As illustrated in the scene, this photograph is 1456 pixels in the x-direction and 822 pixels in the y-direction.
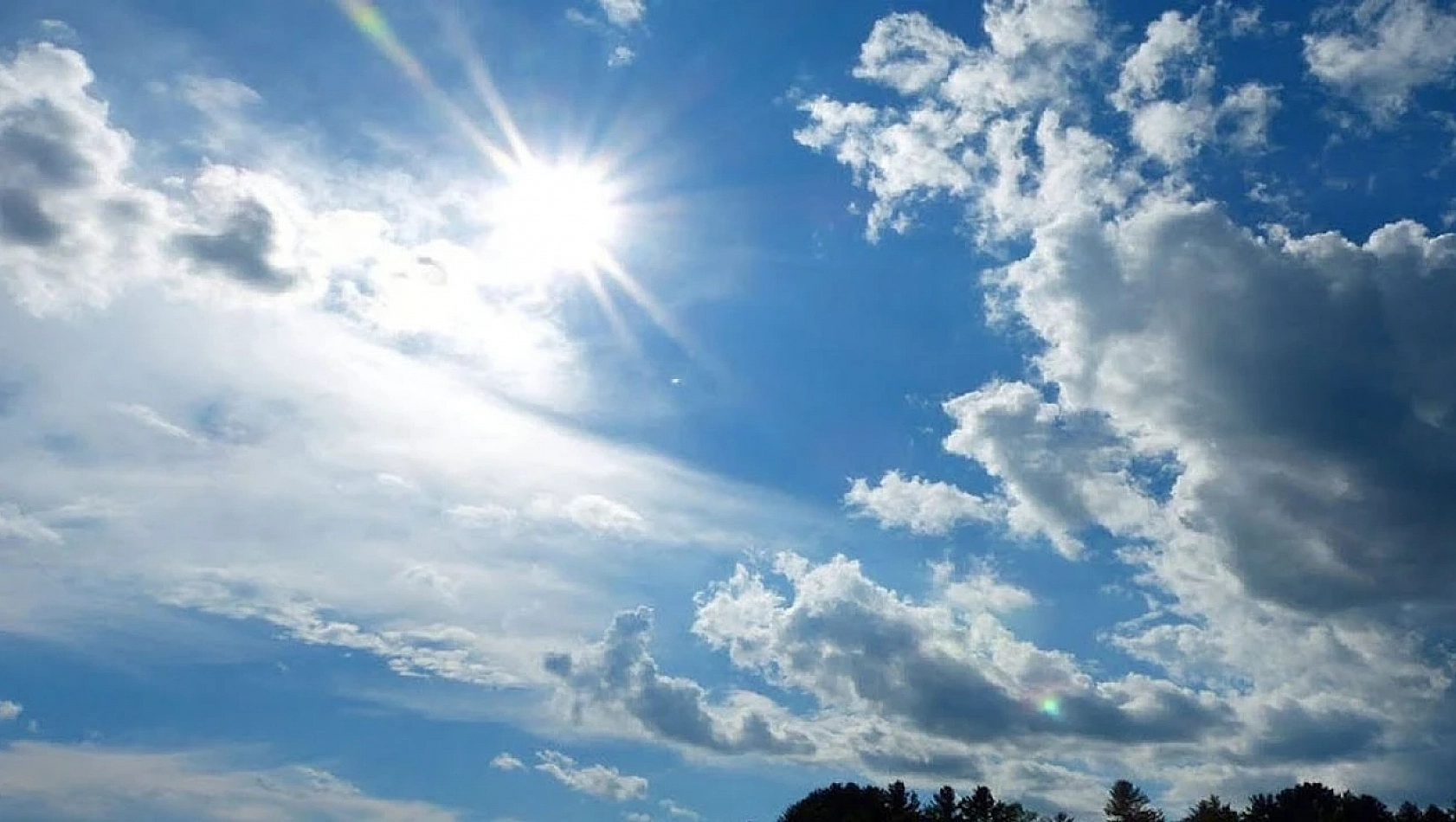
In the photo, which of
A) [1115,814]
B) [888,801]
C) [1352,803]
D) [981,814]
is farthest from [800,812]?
[1352,803]

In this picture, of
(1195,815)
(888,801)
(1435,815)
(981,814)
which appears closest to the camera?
(1435,815)

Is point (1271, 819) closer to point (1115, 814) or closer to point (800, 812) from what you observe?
point (1115, 814)

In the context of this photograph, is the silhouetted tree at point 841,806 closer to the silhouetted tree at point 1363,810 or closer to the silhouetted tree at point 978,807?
the silhouetted tree at point 978,807

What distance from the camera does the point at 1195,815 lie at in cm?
14375

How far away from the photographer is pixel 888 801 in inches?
6437

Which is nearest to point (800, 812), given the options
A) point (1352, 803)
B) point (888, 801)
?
point (888, 801)

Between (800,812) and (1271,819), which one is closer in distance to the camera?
(1271,819)

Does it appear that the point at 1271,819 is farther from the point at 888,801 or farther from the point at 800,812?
the point at 800,812

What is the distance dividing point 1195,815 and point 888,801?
38880 millimetres

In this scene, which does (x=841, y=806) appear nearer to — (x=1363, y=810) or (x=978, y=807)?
(x=978, y=807)

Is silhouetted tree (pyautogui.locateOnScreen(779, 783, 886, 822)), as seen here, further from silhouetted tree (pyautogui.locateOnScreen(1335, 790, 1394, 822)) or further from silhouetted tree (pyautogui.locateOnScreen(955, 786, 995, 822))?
silhouetted tree (pyautogui.locateOnScreen(1335, 790, 1394, 822))

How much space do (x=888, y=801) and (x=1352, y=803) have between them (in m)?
55.5

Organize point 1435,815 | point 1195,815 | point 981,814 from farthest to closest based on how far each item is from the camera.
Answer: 1. point 981,814
2. point 1195,815
3. point 1435,815

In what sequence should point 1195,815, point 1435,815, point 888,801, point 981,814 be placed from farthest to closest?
point 888,801, point 981,814, point 1195,815, point 1435,815
